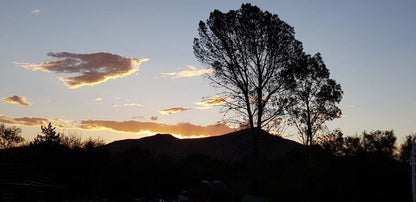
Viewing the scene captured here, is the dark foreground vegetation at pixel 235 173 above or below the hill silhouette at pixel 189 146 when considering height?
below

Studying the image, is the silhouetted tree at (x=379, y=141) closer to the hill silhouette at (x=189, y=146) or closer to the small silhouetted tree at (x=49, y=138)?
the small silhouetted tree at (x=49, y=138)

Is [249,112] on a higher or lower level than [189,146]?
lower

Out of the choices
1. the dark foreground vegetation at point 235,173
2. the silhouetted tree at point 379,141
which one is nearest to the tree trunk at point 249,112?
the dark foreground vegetation at point 235,173

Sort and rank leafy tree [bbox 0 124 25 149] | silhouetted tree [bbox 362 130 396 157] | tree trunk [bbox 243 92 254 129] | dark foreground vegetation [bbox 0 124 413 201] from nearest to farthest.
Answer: dark foreground vegetation [bbox 0 124 413 201] → silhouetted tree [bbox 362 130 396 157] → tree trunk [bbox 243 92 254 129] → leafy tree [bbox 0 124 25 149]

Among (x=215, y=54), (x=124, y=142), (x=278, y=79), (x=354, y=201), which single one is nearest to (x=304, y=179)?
(x=354, y=201)

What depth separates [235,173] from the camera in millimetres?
35438

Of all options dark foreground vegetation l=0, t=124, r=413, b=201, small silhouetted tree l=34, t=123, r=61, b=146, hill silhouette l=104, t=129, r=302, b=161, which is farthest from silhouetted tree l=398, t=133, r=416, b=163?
hill silhouette l=104, t=129, r=302, b=161

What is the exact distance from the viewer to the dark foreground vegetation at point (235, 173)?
2031 centimetres

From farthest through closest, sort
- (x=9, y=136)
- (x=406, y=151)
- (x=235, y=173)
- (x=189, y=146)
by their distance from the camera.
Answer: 1. (x=189, y=146)
2. (x=9, y=136)
3. (x=235, y=173)
4. (x=406, y=151)

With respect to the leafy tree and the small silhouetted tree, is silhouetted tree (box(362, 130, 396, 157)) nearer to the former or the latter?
the small silhouetted tree

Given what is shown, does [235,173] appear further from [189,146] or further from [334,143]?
[189,146]

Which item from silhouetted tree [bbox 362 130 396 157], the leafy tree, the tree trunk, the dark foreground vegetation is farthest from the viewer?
the leafy tree

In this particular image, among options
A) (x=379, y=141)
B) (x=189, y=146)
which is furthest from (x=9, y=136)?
(x=379, y=141)

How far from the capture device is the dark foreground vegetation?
66.6ft
